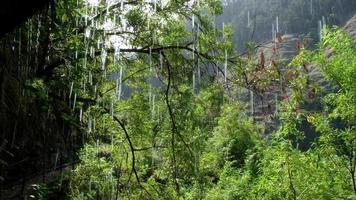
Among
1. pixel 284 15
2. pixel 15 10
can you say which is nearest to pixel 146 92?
pixel 15 10

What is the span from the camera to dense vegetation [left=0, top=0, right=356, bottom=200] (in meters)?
5.19

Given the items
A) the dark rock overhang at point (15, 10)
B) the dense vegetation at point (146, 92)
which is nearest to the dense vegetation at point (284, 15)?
the dense vegetation at point (146, 92)

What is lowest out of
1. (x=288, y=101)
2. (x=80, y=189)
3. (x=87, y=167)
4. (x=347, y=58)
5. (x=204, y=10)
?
(x=80, y=189)

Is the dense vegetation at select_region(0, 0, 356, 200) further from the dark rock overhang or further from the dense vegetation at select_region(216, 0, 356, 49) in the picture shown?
the dense vegetation at select_region(216, 0, 356, 49)

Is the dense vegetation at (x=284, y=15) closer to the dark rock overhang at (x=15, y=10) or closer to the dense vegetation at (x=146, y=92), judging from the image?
the dense vegetation at (x=146, y=92)

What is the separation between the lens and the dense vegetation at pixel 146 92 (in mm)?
5191

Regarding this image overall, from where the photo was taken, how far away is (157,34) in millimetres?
7648

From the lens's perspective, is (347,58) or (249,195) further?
(249,195)

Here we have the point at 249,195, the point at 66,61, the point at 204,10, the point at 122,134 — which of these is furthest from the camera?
the point at 249,195

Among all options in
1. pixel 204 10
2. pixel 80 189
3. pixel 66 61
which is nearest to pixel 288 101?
pixel 204 10

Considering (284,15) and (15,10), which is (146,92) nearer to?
(15,10)

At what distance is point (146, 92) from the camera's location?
8.33 m

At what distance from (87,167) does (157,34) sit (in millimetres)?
3643

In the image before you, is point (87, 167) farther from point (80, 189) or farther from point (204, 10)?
point (204, 10)
